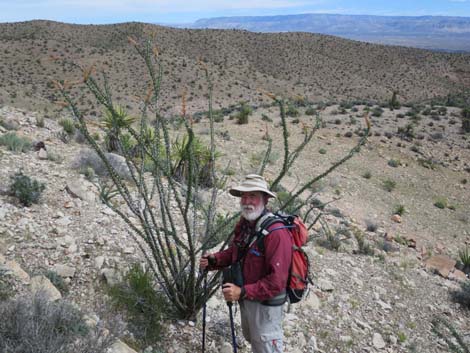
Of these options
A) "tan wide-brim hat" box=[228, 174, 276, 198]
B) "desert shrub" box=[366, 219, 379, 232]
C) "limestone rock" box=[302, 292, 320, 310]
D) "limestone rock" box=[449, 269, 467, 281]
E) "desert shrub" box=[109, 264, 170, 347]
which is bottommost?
"desert shrub" box=[366, 219, 379, 232]

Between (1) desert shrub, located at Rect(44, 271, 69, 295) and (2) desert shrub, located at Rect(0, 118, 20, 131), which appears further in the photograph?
(2) desert shrub, located at Rect(0, 118, 20, 131)

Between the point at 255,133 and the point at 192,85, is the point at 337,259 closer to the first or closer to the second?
the point at 255,133

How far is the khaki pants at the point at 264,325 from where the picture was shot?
2.85 metres

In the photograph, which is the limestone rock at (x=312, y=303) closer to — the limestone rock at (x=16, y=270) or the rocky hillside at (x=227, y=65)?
the limestone rock at (x=16, y=270)

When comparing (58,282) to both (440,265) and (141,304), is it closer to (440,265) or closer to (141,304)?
(141,304)

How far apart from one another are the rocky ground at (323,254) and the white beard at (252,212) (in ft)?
4.89

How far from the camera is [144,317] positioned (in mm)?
3619

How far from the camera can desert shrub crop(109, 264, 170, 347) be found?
352cm

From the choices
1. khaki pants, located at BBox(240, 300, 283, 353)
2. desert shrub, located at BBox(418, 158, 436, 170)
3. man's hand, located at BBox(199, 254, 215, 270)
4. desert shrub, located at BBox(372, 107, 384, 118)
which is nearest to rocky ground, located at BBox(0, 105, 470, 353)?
man's hand, located at BBox(199, 254, 215, 270)

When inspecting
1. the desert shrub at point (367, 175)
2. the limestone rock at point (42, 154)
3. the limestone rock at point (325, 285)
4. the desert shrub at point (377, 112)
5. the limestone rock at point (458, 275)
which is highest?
the limestone rock at point (42, 154)

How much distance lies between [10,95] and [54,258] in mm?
31912

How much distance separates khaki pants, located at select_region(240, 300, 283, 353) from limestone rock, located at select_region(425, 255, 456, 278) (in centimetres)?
503

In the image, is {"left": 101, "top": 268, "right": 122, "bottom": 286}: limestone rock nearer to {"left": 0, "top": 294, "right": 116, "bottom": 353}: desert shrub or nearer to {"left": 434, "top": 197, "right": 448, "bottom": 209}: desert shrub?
{"left": 0, "top": 294, "right": 116, "bottom": 353}: desert shrub

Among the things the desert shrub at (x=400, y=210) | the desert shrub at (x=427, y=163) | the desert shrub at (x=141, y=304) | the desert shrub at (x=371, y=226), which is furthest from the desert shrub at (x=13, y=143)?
the desert shrub at (x=427, y=163)
